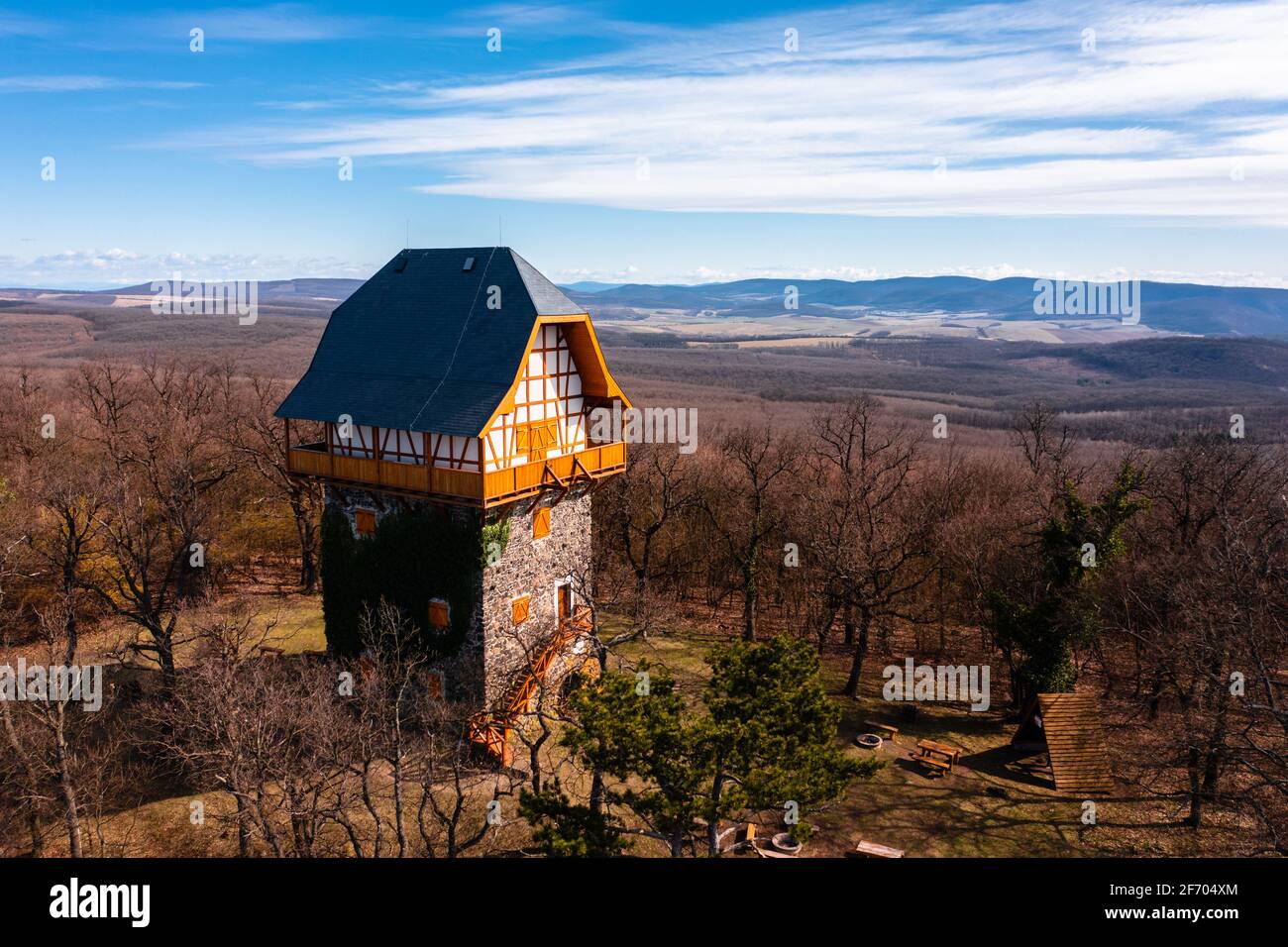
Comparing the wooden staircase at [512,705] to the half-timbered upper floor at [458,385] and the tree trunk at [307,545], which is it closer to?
the half-timbered upper floor at [458,385]

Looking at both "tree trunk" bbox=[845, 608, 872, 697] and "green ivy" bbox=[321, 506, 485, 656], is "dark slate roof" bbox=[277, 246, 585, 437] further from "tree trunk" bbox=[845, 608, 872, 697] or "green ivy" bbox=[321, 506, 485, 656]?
"tree trunk" bbox=[845, 608, 872, 697]

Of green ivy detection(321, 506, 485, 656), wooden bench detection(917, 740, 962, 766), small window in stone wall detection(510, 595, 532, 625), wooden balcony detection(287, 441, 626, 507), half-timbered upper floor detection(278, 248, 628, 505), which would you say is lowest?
wooden bench detection(917, 740, 962, 766)

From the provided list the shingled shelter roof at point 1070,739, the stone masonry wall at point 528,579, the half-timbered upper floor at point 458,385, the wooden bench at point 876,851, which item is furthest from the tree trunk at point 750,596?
the wooden bench at point 876,851

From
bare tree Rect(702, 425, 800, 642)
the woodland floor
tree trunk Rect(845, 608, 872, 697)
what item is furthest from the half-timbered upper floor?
bare tree Rect(702, 425, 800, 642)

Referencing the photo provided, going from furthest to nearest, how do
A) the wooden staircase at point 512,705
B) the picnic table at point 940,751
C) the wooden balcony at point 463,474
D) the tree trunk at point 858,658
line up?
the tree trunk at point 858,658 → the picnic table at point 940,751 → the wooden staircase at point 512,705 → the wooden balcony at point 463,474

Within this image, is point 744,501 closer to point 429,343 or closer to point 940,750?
point 940,750

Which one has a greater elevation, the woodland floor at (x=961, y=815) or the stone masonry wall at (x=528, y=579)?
the stone masonry wall at (x=528, y=579)
